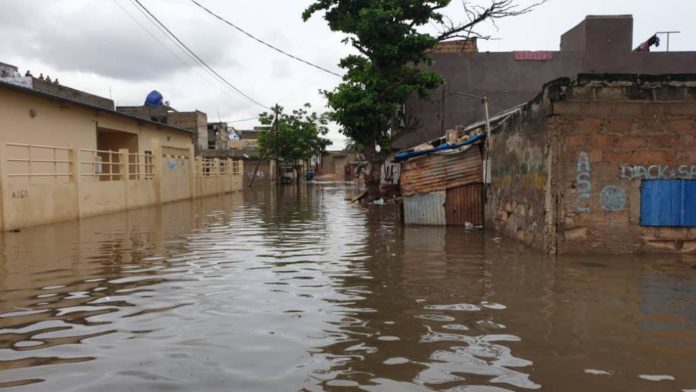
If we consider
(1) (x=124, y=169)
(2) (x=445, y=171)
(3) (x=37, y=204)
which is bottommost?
(3) (x=37, y=204)

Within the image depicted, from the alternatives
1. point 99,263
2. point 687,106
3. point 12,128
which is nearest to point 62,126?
point 12,128

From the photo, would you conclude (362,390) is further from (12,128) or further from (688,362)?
(12,128)

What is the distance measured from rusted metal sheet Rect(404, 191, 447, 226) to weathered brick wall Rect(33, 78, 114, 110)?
1899cm

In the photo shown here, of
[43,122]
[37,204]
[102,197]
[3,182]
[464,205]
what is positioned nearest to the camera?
[3,182]

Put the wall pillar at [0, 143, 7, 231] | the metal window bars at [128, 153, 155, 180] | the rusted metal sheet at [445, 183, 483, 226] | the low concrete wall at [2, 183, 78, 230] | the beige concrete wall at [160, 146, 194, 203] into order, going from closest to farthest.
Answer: the wall pillar at [0, 143, 7, 231] < the low concrete wall at [2, 183, 78, 230] < the rusted metal sheet at [445, 183, 483, 226] < the metal window bars at [128, 153, 155, 180] < the beige concrete wall at [160, 146, 194, 203]

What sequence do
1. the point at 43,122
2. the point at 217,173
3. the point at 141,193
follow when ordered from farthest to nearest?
the point at 217,173 → the point at 141,193 → the point at 43,122

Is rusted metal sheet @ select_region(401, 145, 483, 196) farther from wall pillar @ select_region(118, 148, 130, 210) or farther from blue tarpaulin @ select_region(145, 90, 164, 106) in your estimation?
blue tarpaulin @ select_region(145, 90, 164, 106)

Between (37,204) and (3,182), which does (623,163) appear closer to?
(3,182)

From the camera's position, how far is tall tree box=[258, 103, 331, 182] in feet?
148

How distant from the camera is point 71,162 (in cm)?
1533

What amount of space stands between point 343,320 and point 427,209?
27.6ft

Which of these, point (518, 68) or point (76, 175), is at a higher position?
point (518, 68)

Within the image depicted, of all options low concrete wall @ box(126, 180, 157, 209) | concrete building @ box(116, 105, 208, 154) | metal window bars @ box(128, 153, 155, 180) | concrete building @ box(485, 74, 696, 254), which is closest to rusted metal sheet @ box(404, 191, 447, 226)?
concrete building @ box(485, 74, 696, 254)

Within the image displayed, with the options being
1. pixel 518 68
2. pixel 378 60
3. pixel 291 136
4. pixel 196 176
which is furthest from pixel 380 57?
pixel 291 136
